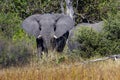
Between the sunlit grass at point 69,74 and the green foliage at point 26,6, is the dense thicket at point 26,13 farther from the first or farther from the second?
the sunlit grass at point 69,74

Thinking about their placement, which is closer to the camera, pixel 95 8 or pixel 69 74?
pixel 69 74

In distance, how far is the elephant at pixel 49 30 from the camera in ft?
41.6

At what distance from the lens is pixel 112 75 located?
690cm

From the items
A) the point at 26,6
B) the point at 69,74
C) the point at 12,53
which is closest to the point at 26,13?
the point at 26,6

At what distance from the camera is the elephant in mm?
Result: 12670

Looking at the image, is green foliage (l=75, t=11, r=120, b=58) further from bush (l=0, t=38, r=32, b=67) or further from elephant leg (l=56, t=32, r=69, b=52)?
bush (l=0, t=38, r=32, b=67)

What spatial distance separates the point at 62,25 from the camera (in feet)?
44.6

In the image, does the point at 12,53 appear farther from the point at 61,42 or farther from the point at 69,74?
the point at 69,74

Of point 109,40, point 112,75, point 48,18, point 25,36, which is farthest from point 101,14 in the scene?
point 112,75

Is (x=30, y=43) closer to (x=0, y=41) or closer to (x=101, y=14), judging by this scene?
(x=0, y=41)

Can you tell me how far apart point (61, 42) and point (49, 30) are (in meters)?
0.79

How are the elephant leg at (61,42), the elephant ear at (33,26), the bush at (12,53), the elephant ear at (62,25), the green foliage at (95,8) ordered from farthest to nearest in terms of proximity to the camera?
the green foliage at (95,8), the elephant ear at (33,26), the elephant ear at (62,25), the elephant leg at (61,42), the bush at (12,53)

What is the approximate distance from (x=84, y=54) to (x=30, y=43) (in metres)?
3.08

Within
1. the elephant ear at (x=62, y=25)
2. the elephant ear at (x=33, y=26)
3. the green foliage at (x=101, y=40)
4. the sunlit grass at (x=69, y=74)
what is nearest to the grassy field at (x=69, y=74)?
the sunlit grass at (x=69, y=74)
